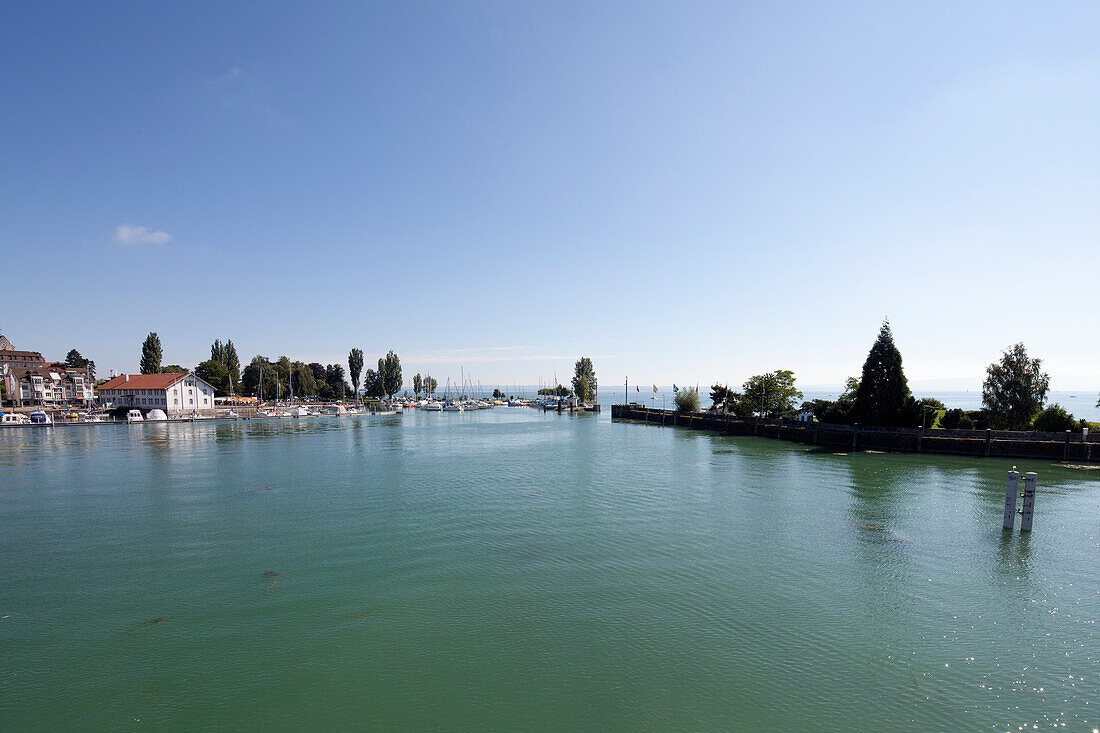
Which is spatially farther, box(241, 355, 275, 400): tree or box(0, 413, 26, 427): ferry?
box(241, 355, 275, 400): tree

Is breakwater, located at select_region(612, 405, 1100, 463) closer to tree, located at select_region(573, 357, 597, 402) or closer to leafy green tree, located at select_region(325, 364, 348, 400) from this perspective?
tree, located at select_region(573, 357, 597, 402)

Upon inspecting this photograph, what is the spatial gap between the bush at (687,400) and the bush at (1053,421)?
1924 inches

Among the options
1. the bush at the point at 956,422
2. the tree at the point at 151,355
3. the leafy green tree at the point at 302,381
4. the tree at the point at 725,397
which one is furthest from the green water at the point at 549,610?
the leafy green tree at the point at 302,381

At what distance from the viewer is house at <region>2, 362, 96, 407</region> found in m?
110

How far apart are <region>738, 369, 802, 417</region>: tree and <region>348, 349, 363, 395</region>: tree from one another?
126 metres

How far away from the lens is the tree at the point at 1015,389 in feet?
152

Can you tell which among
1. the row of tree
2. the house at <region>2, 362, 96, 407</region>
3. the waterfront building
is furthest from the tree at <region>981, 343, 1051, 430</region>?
the waterfront building

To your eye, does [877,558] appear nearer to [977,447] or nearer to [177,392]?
[977,447]

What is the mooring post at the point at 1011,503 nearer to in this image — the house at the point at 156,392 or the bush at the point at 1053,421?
the bush at the point at 1053,421

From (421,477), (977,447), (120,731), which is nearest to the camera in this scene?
(120,731)

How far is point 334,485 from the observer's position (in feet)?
106

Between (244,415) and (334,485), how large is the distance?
Answer: 8678cm

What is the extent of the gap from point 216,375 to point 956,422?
142731mm

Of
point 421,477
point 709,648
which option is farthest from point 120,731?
point 421,477
